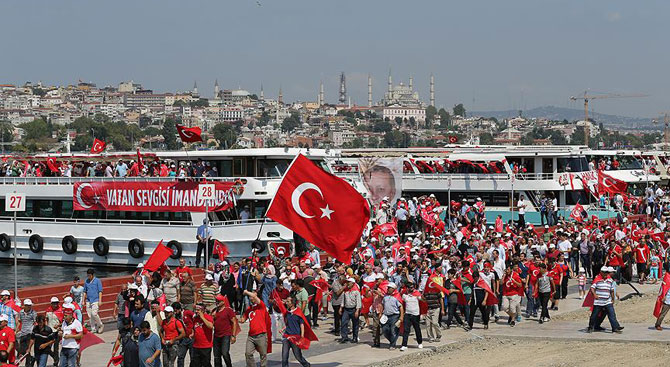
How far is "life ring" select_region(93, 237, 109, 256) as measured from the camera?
1468 inches

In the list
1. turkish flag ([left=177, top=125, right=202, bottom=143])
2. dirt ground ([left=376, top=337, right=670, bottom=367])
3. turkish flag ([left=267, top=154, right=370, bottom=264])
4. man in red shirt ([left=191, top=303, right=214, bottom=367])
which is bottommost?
dirt ground ([left=376, top=337, right=670, bottom=367])

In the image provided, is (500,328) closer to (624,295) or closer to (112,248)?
(624,295)

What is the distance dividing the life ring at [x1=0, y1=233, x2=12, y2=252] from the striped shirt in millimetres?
26752

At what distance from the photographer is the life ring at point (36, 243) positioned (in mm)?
39094

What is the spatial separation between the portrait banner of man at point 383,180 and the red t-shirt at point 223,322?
20.7 metres

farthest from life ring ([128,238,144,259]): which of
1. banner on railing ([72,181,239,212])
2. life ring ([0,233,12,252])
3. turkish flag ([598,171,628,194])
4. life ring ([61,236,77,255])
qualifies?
turkish flag ([598,171,628,194])

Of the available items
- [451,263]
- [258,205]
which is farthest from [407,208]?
[451,263]

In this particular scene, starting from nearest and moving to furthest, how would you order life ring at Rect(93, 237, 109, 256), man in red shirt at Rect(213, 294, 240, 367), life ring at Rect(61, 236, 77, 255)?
man in red shirt at Rect(213, 294, 240, 367) < life ring at Rect(93, 237, 109, 256) < life ring at Rect(61, 236, 77, 255)

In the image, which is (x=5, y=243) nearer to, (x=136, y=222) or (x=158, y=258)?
(x=136, y=222)

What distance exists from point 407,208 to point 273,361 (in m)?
20.1

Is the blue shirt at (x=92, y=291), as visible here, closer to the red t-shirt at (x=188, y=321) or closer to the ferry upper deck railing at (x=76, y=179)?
the red t-shirt at (x=188, y=321)

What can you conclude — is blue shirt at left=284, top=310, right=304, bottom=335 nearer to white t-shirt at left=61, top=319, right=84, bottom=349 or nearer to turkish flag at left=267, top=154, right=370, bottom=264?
turkish flag at left=267, top=154, right=370, bottom=264

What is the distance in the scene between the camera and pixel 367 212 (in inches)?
668

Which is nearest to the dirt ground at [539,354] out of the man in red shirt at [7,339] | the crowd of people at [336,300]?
the crowd of people at [336,300]
